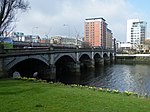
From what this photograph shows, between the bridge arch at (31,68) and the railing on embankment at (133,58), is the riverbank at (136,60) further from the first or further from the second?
the bridge arch at (31,68)

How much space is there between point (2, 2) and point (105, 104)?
25371mm

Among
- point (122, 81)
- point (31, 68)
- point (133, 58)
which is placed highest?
point (133, 58)

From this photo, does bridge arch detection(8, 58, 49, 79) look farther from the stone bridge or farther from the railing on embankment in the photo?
the railing on embankment

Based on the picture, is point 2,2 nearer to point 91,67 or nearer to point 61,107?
point 61,107

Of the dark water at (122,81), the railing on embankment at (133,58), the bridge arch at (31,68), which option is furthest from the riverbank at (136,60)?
the bridge arch at (31,68)

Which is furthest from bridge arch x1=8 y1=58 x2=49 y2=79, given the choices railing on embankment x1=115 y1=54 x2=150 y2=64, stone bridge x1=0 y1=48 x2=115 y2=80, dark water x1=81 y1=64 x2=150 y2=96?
railing on embankment x1=115 y1=54 x2=150 y2=64

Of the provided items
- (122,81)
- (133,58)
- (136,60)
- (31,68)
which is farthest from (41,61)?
(133,58)

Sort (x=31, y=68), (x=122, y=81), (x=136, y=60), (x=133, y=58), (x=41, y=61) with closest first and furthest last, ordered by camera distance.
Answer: (x=41, y=61), (x=122, y=81), (x=31, y=68), (x=136, y=60), (x=133, y=58)

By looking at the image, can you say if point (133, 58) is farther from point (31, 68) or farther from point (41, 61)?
point (41, 61)

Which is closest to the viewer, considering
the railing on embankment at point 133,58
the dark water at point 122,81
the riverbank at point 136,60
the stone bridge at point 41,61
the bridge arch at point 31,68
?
the stone bridge at point 41,61

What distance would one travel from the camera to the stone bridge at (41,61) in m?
35.6

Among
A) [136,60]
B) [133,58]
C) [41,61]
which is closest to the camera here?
[41,61]

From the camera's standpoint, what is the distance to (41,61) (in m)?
50.8

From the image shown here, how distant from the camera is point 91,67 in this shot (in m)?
91.4
